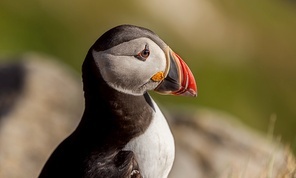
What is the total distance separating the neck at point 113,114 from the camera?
6746 mm

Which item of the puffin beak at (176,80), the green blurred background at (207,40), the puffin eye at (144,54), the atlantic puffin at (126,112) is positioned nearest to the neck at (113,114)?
the atlantic puffin at (126,112)

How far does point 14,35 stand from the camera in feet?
113

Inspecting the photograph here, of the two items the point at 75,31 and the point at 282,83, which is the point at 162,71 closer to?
the point at 75,31

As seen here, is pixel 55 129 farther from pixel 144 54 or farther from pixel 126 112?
Result: pixel 144 54

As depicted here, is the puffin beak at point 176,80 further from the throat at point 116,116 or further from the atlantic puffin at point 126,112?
the throat at point 116,116

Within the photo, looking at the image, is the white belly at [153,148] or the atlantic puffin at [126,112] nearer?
the atlantic puffin at [126,112]

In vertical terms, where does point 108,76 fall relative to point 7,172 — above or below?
above

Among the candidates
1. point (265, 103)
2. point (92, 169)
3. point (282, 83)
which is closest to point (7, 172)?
point (92, 169)

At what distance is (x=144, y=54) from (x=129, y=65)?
132mm

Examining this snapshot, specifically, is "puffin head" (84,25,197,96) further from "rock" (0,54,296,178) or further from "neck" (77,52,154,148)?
"rock" (0,54,296,178)

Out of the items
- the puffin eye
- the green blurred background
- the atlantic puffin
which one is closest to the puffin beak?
the atlantic puffin

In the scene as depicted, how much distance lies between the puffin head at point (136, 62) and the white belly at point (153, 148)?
27 cm

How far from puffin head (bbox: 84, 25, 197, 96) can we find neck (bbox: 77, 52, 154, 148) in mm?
63

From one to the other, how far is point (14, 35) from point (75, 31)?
11.3 ft
